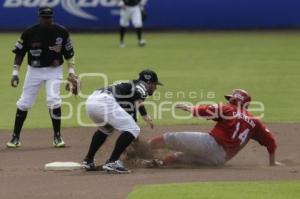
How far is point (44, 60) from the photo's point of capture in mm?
12516

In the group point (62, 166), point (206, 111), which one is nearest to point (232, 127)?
point (206, 111)

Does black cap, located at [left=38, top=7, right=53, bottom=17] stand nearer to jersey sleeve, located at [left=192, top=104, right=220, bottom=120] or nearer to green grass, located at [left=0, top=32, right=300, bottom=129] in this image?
jersey sleeve, located at [left=192, top=104, right=220, bottom=120]

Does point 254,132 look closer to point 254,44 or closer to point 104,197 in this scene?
point 104,197

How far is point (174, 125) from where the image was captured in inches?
579

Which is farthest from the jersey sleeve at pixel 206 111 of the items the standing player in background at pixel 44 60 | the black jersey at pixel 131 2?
the black jersey at pixel 131 2

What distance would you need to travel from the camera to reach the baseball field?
370 inches

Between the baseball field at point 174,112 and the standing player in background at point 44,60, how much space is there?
537 mm

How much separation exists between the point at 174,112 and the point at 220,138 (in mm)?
5174

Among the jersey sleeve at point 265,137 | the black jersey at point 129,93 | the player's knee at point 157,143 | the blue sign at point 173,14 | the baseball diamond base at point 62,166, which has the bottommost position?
the baseball diamond base at point 62,166

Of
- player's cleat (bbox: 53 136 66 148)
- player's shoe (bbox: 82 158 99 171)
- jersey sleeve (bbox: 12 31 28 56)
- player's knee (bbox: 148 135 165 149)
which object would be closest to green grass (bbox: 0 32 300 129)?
player's cleat (bbox: 53 136 66 148)

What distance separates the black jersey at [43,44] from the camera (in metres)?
12.5

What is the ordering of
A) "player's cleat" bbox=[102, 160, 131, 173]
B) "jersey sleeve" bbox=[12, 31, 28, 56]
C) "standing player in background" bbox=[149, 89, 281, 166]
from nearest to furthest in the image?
"player's cleat" bbox=[102, 160, 131, 173]
"standing player in background" bbox=[149, 89, 281, 166]
"jersey sleeve" bbox=[12, 31, 28, 56]

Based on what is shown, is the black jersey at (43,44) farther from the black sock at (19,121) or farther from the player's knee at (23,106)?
the black sock at (19,121)

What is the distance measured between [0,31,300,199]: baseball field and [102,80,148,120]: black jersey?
2.76 ft
